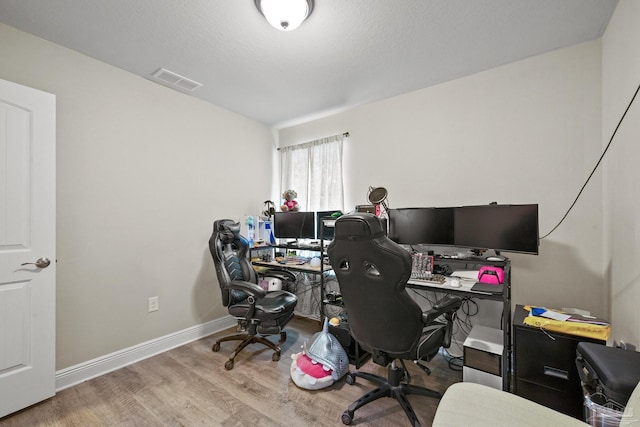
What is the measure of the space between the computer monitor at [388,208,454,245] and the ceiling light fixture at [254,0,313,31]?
1692mm

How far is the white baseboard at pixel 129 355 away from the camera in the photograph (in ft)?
6.72

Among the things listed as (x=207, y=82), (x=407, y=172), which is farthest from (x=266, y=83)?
(x=407, y=172)

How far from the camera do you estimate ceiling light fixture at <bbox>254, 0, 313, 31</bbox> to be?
62.6 inches

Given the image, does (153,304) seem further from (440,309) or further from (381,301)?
(440,309)

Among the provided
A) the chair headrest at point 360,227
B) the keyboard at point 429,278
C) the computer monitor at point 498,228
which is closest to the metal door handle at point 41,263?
the chair headrest at point 360,227

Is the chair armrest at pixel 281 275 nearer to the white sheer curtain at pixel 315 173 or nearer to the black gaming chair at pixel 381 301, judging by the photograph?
the white sheer curtain at pixel 315 173

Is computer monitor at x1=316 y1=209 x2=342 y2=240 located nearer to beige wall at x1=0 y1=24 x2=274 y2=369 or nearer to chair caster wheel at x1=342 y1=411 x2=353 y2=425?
beige wall at x1=0 y1=24 x2=274 y2=369

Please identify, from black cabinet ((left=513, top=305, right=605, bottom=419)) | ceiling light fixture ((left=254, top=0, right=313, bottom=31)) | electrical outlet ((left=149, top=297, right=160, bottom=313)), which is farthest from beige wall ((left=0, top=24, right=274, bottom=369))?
black cabinet ((left=513, top=305, right=605, bottom=419))

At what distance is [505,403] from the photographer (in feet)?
3.28

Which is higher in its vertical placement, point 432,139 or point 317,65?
point 317,65

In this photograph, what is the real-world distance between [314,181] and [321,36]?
1802 millimetres

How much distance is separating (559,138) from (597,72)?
50 cm

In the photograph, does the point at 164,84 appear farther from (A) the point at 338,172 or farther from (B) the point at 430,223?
(B) the point at 430,223

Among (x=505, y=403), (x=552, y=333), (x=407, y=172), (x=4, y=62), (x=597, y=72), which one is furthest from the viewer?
(x=407, y=172)
